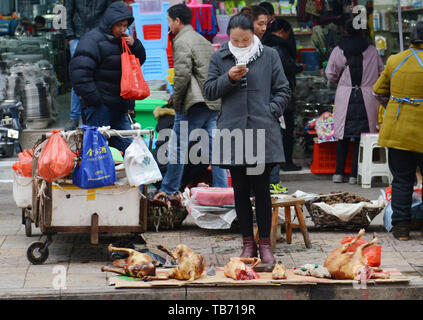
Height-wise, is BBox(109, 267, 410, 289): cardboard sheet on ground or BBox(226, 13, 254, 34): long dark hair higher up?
BBox(226, 13, 254, 34): long dark hair

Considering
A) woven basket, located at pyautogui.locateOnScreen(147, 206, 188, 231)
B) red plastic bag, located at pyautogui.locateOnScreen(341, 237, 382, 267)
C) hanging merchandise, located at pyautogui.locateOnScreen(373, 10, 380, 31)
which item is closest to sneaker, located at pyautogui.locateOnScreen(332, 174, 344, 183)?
hanging merchandise, located at pyautogui.locateOnScreen(373, 10, 380, 31)

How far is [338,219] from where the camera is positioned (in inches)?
310

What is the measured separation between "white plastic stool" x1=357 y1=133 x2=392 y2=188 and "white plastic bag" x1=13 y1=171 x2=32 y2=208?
447 centimetres

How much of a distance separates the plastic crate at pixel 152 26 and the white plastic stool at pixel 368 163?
109 inches

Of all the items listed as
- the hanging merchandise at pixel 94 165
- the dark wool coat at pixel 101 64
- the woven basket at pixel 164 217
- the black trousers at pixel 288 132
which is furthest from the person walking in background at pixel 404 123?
the black trousers at pixel 288 132

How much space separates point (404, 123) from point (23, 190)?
11.1 ft

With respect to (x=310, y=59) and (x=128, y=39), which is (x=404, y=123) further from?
(x=310, y=59)

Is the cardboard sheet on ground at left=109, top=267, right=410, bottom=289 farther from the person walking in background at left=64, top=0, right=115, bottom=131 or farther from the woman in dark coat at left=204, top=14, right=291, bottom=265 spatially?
the person walking in background at left=64, top=0, right=115, bottom=131

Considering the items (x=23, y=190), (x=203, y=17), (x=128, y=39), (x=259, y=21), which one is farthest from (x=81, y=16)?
(x=23, y=190)

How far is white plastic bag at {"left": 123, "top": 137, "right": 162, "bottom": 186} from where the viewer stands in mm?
6684

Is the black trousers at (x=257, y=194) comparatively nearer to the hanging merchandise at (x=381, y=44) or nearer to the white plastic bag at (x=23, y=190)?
the white plastic bag at (x=23, y=190)
